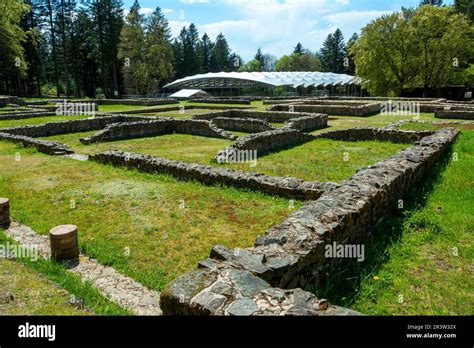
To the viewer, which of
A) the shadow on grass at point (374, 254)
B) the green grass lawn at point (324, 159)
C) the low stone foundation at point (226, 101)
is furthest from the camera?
the low stone foundation at point (226, 101)

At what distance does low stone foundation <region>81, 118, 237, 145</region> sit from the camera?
17.3 meters

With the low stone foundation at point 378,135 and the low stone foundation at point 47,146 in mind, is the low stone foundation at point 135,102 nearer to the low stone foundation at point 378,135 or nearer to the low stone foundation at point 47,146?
the low stone foundation at point 47,146

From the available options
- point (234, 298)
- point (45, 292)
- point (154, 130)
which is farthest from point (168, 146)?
point (234, 298)

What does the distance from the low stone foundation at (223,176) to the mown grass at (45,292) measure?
483cm

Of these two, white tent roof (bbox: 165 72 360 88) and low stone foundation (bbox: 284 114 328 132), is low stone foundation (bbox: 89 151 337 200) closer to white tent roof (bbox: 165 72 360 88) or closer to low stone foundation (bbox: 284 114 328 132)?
low stone foundation (bbox: 284 114 328 132)

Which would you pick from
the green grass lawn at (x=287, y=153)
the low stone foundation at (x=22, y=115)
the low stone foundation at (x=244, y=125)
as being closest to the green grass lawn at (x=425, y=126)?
the green grass lawn at (x=287, y=153)

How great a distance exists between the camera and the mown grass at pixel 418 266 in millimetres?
4473

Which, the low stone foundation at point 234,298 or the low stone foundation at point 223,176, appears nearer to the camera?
the low stone foundation at point 234,298

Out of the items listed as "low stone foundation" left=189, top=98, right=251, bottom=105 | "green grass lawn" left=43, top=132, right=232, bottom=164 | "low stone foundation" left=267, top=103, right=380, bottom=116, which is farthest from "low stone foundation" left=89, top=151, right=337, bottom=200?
"low stone foundation" left=189, top=98, right=251, bottom=105

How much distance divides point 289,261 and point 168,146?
503 inches

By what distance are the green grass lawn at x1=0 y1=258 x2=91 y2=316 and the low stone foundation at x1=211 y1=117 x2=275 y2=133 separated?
1499 cm

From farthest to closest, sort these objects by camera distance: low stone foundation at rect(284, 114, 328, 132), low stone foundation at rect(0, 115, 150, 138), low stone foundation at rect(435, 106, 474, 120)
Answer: low stone foundation at rect(435, 106, 474, 120) → low stone foundation at rect(284, 114, 328, 132) → low stone foundation at rect(0, 115, 150, 138)
